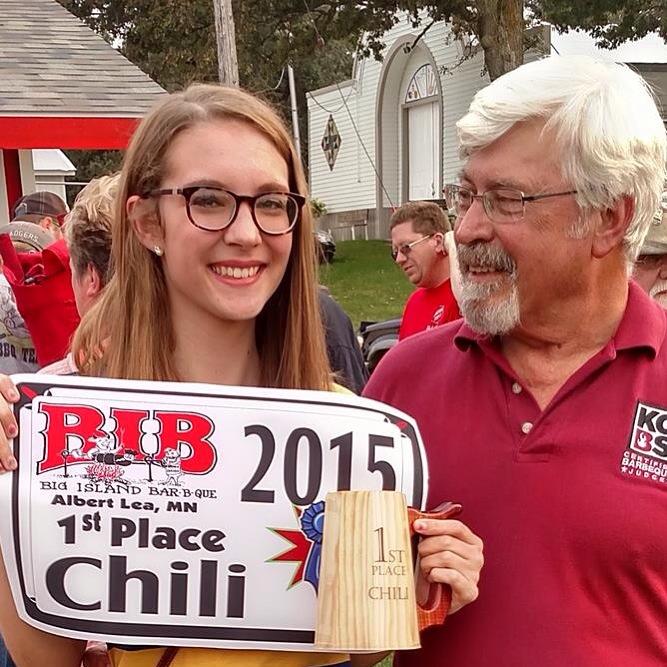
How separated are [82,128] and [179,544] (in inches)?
349

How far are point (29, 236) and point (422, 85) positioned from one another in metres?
24.8

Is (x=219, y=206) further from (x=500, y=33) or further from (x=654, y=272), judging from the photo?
(x=500, y=33)

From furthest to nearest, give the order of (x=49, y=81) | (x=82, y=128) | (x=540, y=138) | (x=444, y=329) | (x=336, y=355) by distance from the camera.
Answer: (x=49, y=81) → (x=82, y=128) → (x=336, y=355) → (x=444, y=329) → (x=540, y=138)

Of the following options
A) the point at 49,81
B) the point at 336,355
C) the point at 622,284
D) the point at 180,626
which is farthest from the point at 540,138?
the point at 49,81

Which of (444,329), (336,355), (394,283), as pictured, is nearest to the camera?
(444,329)

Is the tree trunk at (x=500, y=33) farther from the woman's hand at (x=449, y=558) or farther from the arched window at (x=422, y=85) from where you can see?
the woman's hand at (x=449, y=558)

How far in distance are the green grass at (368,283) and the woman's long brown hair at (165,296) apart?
13.1 metres

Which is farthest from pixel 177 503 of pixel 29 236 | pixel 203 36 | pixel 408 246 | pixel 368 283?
pixel 203 36

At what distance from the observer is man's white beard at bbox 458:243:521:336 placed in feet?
6.53

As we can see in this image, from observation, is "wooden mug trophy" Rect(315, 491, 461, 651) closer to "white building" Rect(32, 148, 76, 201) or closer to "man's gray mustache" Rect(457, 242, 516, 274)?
"man's gray mustache" Rect(457, 242, 516, 274)

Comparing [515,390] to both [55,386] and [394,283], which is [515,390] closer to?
[55,386]

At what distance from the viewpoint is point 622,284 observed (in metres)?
2.09

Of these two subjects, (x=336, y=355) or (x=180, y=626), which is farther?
(x=336, y=355)

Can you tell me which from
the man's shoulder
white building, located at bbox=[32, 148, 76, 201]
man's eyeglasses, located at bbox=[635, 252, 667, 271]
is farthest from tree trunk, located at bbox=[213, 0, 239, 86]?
the man's shoulder
